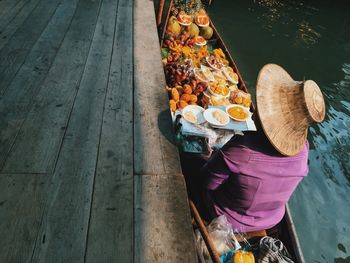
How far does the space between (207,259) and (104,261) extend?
44.2 inches

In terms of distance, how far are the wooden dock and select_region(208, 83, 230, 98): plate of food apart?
1.11 m

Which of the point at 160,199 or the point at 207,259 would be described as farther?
the point at 207,259

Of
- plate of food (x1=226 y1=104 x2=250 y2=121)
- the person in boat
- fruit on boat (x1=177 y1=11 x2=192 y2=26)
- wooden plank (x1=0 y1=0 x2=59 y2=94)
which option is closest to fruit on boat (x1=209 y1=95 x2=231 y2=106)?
plate of food (x1=226 y1=104 x2=250 y2=121)

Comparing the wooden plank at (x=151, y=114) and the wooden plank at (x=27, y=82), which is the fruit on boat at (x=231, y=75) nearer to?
the wooden plank at (x=151, y=114)

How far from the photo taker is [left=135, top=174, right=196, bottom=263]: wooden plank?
1718 millimetres

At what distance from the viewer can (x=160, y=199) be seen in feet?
6.55

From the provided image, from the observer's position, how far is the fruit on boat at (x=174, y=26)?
20.9 ft

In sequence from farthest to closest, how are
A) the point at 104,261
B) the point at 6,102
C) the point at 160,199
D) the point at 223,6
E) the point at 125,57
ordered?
1. the point at 223,6
2. the point at 125,57
3. the point at 6,102
4. the point at 160,199
5. the point at 104,261

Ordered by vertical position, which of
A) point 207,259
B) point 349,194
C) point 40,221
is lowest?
point 349,194

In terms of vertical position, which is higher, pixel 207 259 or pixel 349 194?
pixel 207 259

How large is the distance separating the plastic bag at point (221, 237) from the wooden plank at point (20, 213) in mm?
1340

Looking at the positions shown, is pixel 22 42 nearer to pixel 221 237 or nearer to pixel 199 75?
pixel 199 75

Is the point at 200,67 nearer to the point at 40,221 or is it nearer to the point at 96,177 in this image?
the point at 96,177

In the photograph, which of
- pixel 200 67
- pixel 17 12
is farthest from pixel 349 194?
pixel 17 12
